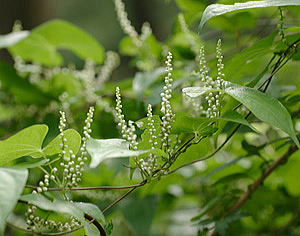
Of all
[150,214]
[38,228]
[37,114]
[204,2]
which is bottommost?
[150,214]

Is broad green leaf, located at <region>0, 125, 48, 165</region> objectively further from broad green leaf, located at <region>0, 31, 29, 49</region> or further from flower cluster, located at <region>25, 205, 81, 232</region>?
broad green leaf, located at <region>0, 31, 29, 49</region>

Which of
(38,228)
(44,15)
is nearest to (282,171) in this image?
(38,228)

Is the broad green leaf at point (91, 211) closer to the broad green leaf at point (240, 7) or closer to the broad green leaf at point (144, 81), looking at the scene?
the broad green leaf at point (240, 7)

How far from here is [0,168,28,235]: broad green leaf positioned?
392mm

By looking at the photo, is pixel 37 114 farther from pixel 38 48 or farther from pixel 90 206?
pixel 90 206

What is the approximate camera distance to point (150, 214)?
105 cm

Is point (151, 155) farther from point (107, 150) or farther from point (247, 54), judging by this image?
point (247, 54)

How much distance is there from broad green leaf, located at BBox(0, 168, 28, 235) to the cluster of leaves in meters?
0.08

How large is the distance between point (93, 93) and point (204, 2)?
1.05 feet

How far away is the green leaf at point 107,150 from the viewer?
0.45m

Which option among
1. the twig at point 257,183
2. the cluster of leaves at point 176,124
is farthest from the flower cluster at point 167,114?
the twig at point 257,183

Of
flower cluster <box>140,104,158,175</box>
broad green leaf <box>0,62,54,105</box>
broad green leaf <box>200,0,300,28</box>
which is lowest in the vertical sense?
broad green leaf <box>0,62,54,105</box>

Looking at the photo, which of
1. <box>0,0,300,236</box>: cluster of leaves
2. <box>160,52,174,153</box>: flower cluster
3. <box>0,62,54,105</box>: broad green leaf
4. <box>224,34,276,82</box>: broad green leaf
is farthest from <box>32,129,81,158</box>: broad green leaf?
<box>0,62,54,105</box>: broad green leaf

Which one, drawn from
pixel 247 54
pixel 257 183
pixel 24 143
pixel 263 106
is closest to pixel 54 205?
pixel 24 143
